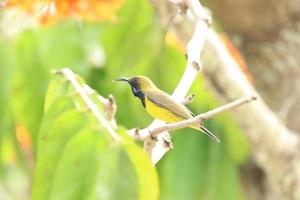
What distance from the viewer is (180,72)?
208 cm

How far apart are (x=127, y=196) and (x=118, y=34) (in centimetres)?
135

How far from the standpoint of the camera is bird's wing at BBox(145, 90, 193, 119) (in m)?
0.90

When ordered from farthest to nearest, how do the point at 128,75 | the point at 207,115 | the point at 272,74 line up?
the point at 272,74
the point at 128,75
the point at 207,115

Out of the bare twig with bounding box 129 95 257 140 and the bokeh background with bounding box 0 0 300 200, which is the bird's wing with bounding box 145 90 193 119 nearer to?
the bare twig with bounding box 129 95 257 140

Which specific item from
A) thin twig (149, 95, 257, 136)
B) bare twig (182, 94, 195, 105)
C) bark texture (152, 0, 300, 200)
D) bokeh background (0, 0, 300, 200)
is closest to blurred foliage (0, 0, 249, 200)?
bokeh background (0, 0, 300, 200)

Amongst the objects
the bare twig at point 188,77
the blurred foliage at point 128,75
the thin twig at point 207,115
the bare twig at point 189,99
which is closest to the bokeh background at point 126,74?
the blurred foliage at point 128,75

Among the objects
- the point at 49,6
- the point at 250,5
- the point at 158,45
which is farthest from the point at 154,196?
the point at 250,5

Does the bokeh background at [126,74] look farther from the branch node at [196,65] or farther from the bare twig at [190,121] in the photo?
the bare twig at [190,121]

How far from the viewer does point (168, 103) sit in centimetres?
91

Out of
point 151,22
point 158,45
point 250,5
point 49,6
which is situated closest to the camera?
point 49,6

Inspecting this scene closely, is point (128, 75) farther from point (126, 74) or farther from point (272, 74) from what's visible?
point (272, 74)

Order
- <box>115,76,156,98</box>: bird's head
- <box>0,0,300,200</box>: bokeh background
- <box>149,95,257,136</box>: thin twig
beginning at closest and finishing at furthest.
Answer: <box>149,95,257,136</box>: thin twig < <box>115,76,156,98</box>: bird's head < <box>0,0,300,200</box>: bokeh background

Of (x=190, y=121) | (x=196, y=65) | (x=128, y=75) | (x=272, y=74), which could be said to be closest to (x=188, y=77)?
(x=196, y=65)

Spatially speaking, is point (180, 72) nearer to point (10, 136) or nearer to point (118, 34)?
point (118, 34)
